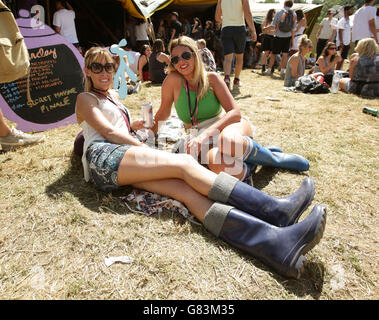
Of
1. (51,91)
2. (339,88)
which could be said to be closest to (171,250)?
(51,91)

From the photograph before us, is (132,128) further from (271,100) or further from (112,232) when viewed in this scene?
(271,100)

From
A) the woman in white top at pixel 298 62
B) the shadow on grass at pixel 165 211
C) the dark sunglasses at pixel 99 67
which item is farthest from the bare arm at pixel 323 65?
the dark sunglasses at pixel 99 67

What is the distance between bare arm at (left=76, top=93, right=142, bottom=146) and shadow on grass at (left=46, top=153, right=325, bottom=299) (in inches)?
18.2

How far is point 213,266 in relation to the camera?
1563 millimetres

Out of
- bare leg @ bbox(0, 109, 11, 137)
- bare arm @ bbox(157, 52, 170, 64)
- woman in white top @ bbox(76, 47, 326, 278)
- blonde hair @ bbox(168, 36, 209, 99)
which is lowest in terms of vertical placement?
bare leg @ bbox(0, 109, 11, 137)

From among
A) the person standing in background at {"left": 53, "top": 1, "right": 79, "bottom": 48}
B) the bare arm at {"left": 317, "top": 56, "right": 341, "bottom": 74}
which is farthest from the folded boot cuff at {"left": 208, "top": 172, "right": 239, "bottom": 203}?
the person standing in background at {"left": 53, "top": 1, "right": 79, "bottom": 48}

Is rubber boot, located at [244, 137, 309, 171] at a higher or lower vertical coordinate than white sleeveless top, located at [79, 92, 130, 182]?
lower

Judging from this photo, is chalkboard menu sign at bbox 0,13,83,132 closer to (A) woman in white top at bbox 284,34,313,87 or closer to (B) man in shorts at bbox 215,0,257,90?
(B) man in shorts at bbox 215,0,257,90

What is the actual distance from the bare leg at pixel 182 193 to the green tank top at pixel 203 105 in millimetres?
917

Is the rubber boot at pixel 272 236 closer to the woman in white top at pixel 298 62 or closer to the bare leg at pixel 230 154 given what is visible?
the bare leg at pixel 230 154

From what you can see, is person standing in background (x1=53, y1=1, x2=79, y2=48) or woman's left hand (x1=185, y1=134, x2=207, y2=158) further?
person standing in background (x1=53, y1=1, x2=79, y2=48)

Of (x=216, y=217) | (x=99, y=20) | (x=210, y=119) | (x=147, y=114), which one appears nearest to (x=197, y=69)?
(x=210, y=119)

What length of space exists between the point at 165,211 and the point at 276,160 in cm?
119

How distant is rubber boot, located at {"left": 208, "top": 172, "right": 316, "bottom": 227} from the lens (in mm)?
1629
